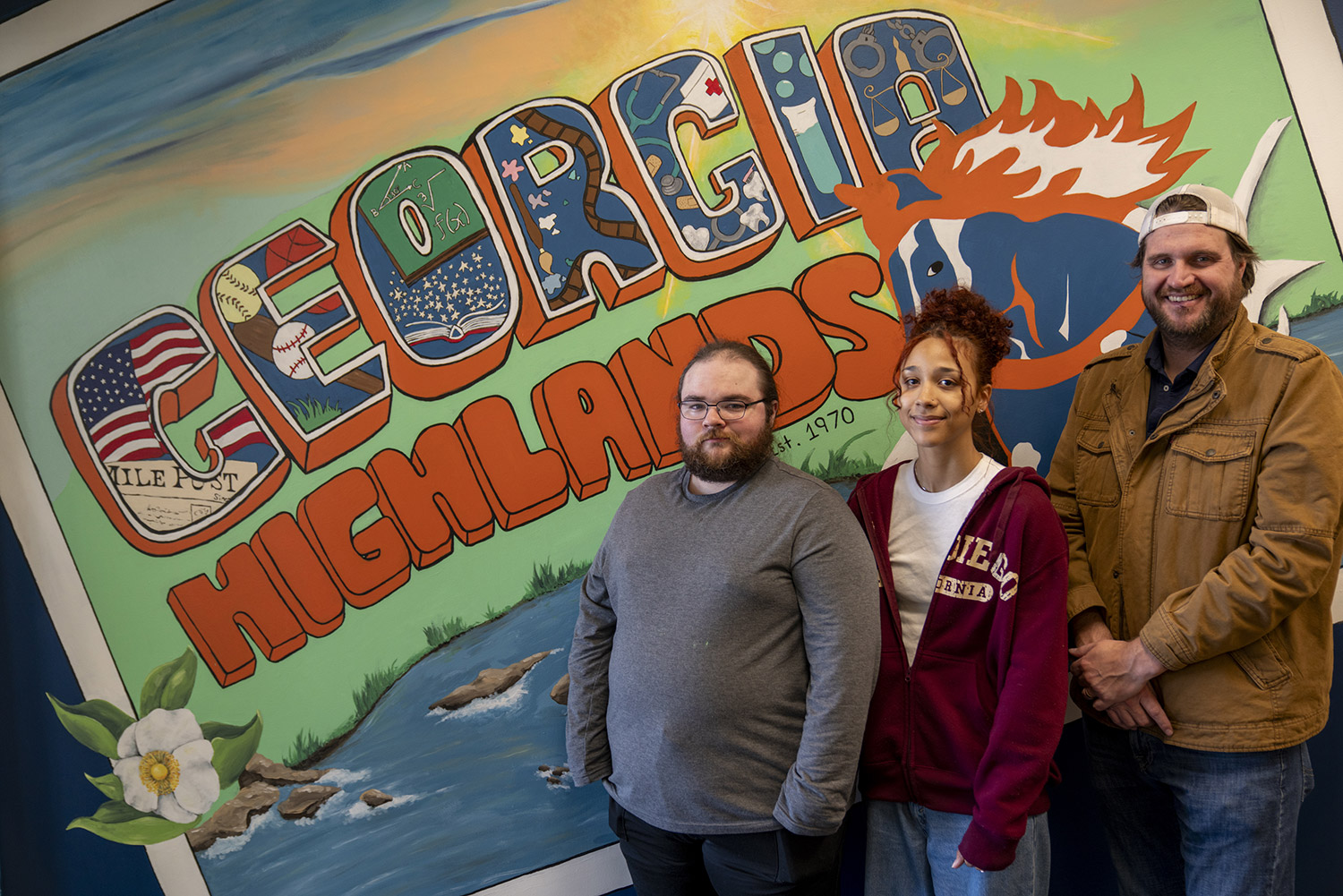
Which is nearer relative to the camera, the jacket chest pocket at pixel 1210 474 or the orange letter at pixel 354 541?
the jacket chest pocket at pixel 1210 474

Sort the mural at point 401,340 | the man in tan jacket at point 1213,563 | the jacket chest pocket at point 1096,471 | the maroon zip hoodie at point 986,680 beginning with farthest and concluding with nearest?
the mural at point 401,340, the jacket chest pocket at point 1096,471, the man in tan jacket at point 1213,563, the maroon zip hoodie at point 986,680

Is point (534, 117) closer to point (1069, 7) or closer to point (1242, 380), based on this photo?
point (1069, 7)

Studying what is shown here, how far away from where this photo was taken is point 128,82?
7.33ft

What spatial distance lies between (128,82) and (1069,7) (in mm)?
2644

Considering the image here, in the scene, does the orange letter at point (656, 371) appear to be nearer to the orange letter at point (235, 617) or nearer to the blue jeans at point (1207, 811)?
the orange letter at point (235, 617)

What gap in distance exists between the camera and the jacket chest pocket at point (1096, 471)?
1.92 meters

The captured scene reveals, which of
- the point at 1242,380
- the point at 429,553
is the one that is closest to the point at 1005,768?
the point at 1242,380

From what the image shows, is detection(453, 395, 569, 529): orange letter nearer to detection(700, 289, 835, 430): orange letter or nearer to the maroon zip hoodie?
detection(700, 289, 835, 430): orange letter

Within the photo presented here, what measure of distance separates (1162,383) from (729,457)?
1.05 m

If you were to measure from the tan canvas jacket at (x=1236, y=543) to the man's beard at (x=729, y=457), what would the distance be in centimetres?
82

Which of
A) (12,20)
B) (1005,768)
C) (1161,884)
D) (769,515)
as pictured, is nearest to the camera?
(1005,768)

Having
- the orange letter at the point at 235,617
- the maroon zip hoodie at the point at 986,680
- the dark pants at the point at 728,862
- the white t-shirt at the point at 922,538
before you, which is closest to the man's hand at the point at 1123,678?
the maroon zip hoodie at the point at 986,680

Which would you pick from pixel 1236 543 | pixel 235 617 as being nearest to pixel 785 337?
pixel 1236 543

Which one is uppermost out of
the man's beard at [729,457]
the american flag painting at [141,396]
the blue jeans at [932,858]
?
the american flag painting at [141,396]
